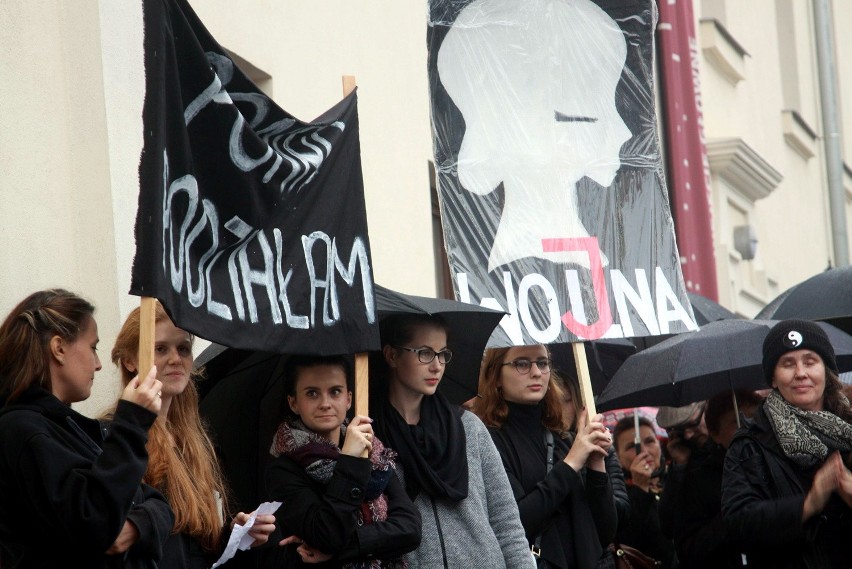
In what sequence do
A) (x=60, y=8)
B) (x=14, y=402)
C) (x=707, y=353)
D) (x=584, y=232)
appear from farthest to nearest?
(x=707, y=353) → (x=584, y=232) → (x=60, y=8) → (x=14, y=402)

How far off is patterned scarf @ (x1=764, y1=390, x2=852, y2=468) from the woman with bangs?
2135 mm

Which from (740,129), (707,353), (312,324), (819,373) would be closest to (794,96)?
(740,129)

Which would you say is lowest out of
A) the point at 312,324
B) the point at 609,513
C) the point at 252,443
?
the point at 609,513

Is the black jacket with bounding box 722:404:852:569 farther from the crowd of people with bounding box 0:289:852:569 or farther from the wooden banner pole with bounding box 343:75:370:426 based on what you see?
the wooden banner pole with bounding box 343:75:370:426

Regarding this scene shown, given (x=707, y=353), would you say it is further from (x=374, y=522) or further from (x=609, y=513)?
(x=374, y=522)

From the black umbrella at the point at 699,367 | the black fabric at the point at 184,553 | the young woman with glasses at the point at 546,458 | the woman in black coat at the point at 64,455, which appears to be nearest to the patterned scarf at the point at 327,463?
the black fabric at the point at 184,553

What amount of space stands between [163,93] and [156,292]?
624 mm

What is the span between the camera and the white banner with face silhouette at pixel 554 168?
670cm

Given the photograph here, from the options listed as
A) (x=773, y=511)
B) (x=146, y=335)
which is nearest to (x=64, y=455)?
(x=146, y=335)

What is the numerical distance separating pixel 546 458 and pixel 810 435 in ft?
3.61

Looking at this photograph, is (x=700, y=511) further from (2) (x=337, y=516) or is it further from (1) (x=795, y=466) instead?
(2) (x=337, y=516)

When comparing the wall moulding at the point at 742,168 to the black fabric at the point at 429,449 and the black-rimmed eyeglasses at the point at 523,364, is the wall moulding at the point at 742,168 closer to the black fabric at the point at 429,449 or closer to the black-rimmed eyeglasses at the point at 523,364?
the black-rimmed eyeglasses at the point at 523,364

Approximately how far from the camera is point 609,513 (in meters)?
6.30

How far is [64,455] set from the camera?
4133mm
